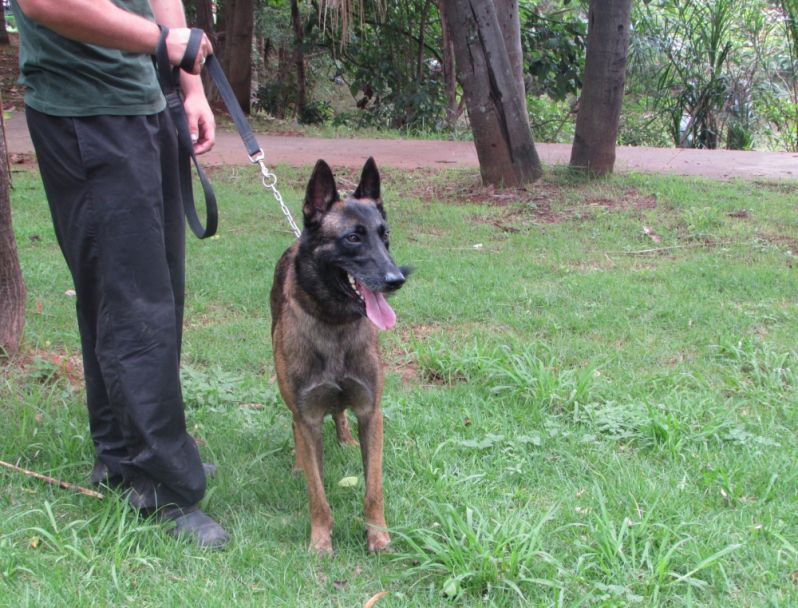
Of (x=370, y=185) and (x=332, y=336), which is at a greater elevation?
(x=370, y=185)

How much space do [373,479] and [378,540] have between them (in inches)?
8.8

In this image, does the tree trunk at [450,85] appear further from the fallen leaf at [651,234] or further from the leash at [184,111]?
the leash at [184,111]

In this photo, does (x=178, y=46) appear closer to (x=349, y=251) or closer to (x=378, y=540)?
(x=349, y=251)

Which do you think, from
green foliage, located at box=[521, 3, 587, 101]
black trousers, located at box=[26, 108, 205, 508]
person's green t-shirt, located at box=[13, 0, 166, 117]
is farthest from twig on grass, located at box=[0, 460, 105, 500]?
green foliage, located at box=[521, 3, 587, 101]

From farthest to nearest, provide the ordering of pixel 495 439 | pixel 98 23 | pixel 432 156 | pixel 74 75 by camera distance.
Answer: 1. pixel 432 156
2. pixel 495 439
3. pixel 74 75
4. pixel 98 23

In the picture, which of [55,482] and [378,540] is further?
[55,482]

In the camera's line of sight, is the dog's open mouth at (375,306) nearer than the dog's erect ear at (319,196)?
Yes

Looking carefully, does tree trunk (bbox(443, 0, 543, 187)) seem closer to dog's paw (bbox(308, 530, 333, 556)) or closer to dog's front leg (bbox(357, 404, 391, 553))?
dog's front leg (bbox(357, 404, 391, 553))

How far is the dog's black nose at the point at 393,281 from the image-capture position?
A: 2.94 metres

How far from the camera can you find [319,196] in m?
3.20

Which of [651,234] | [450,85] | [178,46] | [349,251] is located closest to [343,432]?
[349,251]

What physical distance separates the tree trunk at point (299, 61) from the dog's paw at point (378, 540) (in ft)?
45.5

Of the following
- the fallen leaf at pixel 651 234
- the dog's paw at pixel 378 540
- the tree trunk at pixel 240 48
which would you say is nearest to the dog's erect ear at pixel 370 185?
the dog's paw at pixel 378 540

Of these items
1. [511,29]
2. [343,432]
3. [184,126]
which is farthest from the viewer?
[511,29]
